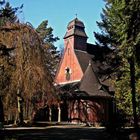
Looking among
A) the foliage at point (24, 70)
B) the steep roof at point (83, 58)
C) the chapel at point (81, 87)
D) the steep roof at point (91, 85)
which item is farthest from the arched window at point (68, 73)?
the foliage at point (24, 70)

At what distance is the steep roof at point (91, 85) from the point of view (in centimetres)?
4709

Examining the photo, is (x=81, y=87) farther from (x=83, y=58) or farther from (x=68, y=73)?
(x=68, y=73)

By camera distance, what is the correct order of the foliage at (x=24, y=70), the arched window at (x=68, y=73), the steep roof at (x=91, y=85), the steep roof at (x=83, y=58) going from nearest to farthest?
the foliage at (x=24, y=70), the steep roof at (x=91, y=85), the steep roof at (x=83, y=58), the arched window at (x=68, y=73)

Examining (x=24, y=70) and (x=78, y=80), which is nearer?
(x=24, y=70)

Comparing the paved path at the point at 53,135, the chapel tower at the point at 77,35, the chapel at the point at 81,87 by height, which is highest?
the chapel tower at the point at 77,35

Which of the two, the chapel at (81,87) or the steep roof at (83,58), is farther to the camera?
the steep roof at (83,58)

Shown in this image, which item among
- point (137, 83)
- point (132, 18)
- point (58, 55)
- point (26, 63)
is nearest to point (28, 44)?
point (26, 63)

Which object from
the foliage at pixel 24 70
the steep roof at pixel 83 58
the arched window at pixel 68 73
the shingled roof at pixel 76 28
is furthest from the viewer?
the shingled roof at pixel 76 28

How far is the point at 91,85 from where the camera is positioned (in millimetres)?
48219

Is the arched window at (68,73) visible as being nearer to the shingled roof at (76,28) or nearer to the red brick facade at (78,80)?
the red brick facade at (78,80)

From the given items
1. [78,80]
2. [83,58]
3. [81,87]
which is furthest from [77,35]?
[81,87]

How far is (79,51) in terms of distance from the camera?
56.6m

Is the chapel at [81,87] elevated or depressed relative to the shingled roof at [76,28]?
depressed

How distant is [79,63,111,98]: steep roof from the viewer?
4709 cm
